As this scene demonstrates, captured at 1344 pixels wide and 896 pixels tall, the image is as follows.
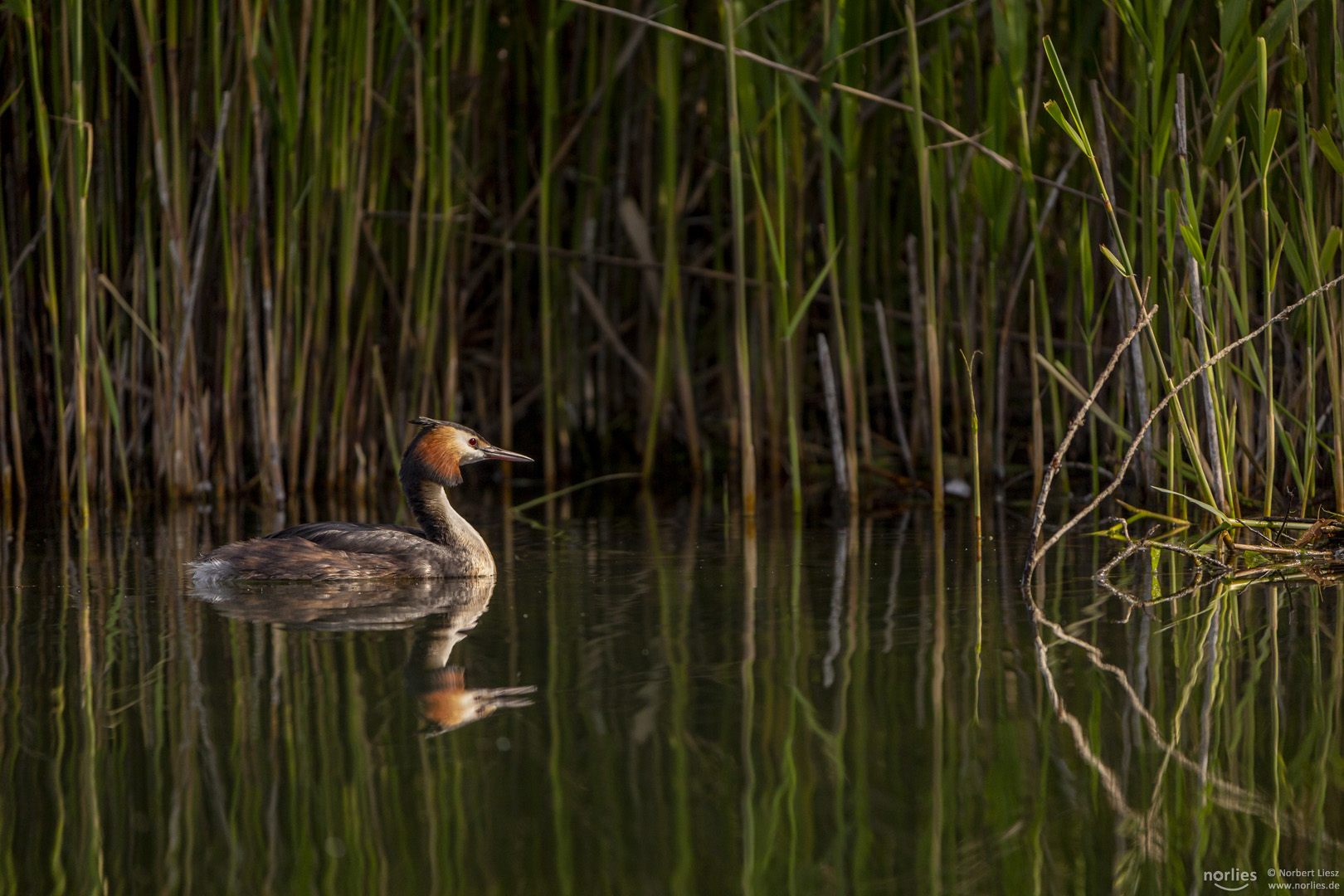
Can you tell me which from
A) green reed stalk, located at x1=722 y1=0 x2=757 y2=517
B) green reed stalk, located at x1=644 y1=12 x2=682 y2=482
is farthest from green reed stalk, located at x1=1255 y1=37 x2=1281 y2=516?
green reed stalk, located at x1=644 y1=12 x2=682 y2=482

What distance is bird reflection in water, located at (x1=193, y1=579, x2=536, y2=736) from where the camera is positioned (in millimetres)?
2771

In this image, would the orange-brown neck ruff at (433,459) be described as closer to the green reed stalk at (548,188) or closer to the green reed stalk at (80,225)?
the green reed stalk at (80,225)

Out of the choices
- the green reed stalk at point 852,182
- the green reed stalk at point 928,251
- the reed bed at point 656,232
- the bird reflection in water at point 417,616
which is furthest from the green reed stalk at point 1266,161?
the bird reflection in water at point 417,616

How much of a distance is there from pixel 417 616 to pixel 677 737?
1.44 m

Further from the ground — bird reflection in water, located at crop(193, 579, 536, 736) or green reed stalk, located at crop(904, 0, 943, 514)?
green reed stalk, located at crop(904, 0, 943, 514)

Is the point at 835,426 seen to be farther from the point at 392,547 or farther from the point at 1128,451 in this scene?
the point at 1128,451

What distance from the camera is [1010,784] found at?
2.24m

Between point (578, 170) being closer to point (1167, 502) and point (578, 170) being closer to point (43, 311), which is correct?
point (43, 311)

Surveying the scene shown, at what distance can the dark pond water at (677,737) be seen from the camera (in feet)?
6.47

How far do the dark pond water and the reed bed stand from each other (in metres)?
1.26

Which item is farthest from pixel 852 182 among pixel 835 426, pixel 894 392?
pixel 894 392

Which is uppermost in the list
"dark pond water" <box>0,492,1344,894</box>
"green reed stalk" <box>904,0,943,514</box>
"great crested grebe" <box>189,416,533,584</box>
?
"green reed stalk" <box>904,0,943,514</box>

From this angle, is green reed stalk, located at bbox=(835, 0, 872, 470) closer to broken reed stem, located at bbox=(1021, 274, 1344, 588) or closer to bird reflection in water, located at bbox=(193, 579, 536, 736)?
broken reed stem, located at bbox=(1021, 274, 1344, 588)

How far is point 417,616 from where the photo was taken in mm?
3807
